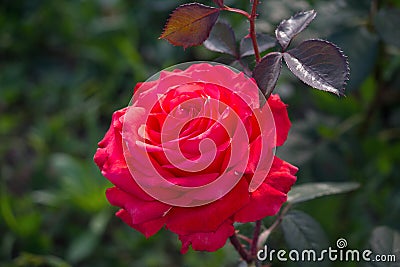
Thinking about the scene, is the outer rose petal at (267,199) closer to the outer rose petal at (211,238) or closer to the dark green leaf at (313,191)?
the outer rose petal at (211,238)

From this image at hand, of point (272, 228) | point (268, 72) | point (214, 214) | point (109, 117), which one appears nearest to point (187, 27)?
point (268, 72)

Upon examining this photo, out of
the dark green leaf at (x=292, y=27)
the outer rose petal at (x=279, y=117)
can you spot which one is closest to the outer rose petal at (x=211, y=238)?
the outer rose petal at (x=279, y=117)

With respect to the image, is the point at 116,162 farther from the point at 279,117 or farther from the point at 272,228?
the point at 272,228

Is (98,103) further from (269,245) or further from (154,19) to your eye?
(269,245)

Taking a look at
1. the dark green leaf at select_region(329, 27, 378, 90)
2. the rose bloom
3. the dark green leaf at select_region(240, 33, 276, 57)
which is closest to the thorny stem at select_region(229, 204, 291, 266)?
the rose bloom

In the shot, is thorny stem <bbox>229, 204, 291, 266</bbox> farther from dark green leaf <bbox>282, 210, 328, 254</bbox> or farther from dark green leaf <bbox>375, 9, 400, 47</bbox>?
dark green leaf <bbox>375, 9, 400, 47</bbox>

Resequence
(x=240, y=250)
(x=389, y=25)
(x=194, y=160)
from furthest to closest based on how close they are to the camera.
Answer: (x=389, y=25) < (x=240, y=250) < (x=194, y=160)

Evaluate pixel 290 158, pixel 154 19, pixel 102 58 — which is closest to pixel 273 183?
pixel 290 158
